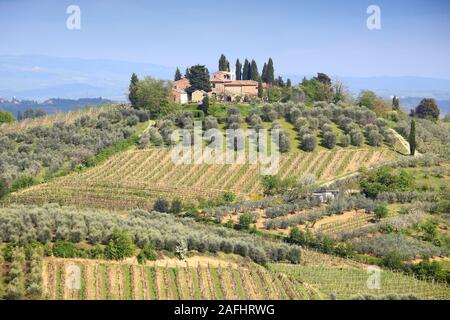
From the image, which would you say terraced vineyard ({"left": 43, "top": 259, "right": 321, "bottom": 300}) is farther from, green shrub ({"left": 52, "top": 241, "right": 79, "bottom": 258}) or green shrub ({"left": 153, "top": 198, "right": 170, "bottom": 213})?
green shrub ({"left": 153, "top": 198, "right": 170, "bottom": 213})

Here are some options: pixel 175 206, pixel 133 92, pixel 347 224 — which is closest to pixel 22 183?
pixel 175 206

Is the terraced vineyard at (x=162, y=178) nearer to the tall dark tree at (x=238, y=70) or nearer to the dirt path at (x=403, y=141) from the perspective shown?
the dirt path at (x=403, y=141)

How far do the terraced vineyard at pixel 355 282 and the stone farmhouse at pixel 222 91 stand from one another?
133 feet

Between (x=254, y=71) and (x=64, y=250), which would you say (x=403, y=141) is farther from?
(x=64, y=250)

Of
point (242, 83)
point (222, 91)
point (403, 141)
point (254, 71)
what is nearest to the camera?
point (403, 141)

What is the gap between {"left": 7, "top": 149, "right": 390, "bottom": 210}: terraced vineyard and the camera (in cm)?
3806

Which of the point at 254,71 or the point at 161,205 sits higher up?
the point at 254,71

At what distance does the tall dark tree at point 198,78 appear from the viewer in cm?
6594

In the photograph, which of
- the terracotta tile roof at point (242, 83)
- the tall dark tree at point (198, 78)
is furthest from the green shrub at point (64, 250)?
the terracotta tile roof at point (242, 83)

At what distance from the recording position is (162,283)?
22.5 m

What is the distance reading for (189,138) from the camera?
1993 inches

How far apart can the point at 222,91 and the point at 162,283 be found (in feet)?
155

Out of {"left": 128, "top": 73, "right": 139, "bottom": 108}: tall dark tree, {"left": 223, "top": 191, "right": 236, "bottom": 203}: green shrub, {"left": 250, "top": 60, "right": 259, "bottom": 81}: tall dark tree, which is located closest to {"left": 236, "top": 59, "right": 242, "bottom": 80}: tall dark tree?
{"left": 250, "top": 60, "right": 259, "bottom": 81}: tall dark tree

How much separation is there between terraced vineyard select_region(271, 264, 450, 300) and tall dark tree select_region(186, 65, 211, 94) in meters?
41.7
